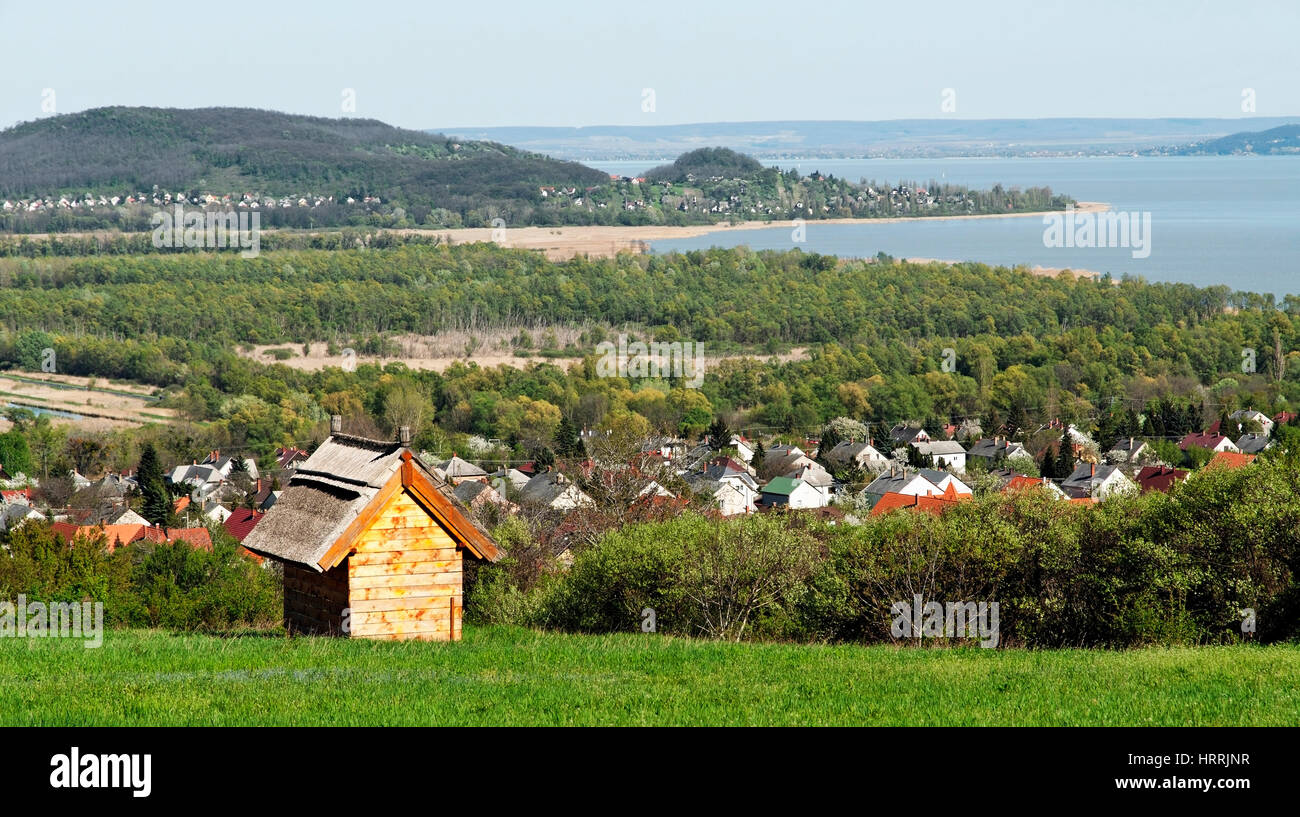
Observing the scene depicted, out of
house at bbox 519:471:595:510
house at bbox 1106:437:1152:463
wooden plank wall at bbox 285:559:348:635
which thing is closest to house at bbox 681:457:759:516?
house at bbox 519:471:595:510

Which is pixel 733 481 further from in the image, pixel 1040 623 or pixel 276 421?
pixel 1040 623

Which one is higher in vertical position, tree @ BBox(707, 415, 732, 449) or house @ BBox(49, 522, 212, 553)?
house @ BBox(49, 522, 212, 553)

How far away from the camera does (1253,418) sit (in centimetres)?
7344

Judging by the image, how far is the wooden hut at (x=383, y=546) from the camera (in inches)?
475

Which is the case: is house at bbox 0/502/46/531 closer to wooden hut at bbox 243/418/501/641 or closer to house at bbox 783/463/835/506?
house at bbox 783/463/835/506

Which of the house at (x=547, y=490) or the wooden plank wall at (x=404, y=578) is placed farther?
the house at (x=547, y=490)

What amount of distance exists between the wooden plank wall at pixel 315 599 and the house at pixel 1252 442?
5852 centimetres

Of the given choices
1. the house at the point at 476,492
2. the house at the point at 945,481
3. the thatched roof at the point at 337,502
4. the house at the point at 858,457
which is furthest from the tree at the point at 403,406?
the thatched roof at the point at 337,502

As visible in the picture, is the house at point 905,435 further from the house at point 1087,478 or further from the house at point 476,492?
the house at point 476,492

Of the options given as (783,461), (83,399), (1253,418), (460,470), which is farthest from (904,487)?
(83,399)

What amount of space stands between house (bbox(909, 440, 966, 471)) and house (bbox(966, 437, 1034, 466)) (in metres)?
0.76

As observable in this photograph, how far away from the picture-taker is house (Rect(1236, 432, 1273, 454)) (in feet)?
212

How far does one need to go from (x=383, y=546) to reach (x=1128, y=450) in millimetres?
60776
